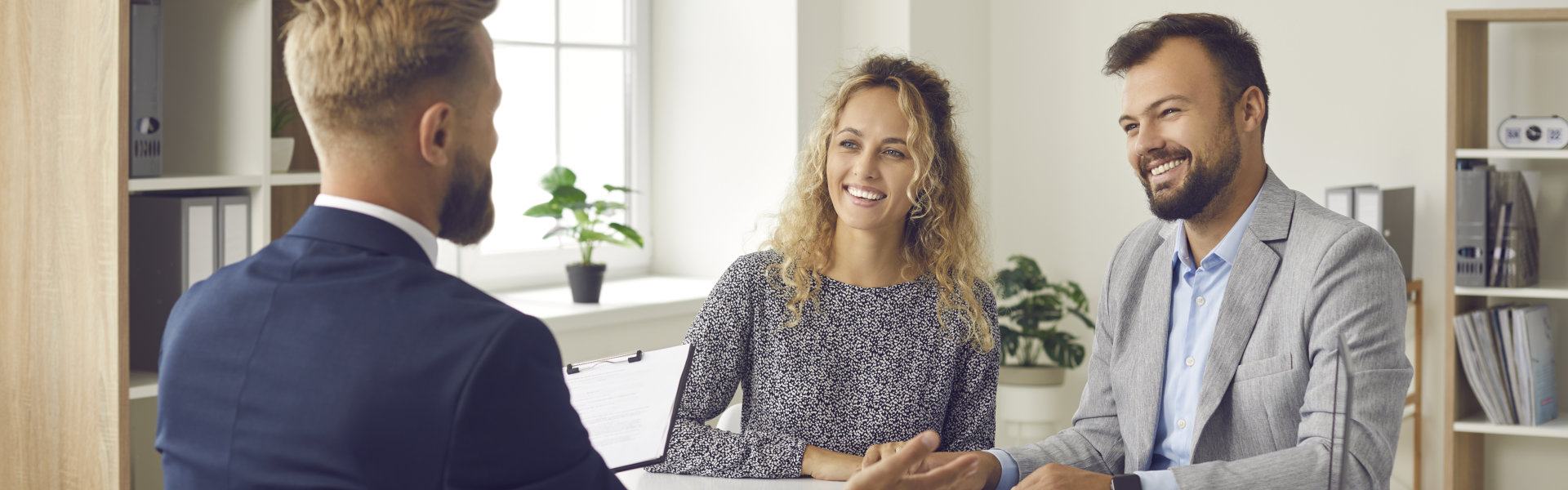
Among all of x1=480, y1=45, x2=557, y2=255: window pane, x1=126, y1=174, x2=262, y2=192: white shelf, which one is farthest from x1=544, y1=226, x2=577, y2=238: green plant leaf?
x1=126, y1=174, x2=262, y2=192: white shelf

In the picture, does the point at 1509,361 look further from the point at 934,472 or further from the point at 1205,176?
the point at 934,472

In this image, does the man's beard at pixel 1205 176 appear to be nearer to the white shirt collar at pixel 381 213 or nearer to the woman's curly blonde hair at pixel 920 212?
the woman's curly blonde hair at pixel 920 212

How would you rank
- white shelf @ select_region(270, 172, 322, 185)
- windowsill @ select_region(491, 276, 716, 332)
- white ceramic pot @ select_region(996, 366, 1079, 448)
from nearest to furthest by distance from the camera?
white shelf @ select_region(270, 172, 322, 185), windowsill @ select_region(491, 276, 716, 332), white ceramic pot @ select_region(996, 366, 1079, 448)

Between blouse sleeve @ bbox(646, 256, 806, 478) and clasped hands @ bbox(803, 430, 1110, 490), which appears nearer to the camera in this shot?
clasped hands @ bbox(803, 430, 1110, 490)

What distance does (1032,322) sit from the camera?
3.74 m

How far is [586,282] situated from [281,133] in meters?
0.91

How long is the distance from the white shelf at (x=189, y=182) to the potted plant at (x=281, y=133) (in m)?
0.15

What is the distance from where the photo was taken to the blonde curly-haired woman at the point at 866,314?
179 cm

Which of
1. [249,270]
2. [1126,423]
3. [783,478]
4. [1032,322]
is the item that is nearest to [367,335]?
[249,270]

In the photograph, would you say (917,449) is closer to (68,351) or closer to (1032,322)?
(68,351)

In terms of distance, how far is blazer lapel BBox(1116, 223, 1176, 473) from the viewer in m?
1.57

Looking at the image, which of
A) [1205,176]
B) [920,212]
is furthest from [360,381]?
[920,212]

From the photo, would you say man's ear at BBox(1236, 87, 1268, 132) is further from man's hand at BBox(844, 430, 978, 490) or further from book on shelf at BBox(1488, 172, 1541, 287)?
book on shelf at BBox(1488, 172, 1541, 287)

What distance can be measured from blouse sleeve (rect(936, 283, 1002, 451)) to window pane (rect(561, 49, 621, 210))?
1917 millimetres
